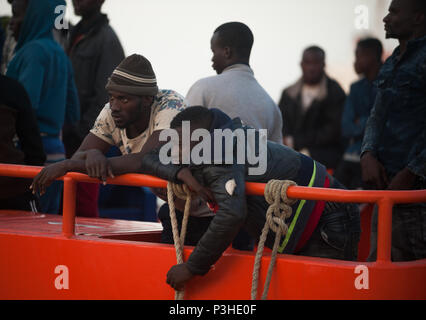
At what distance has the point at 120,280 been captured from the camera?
3432 millimetres

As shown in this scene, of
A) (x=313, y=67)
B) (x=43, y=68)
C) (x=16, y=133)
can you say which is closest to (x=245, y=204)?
(x=16, y=133)

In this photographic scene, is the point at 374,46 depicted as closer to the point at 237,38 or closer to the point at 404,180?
the point at 237,38

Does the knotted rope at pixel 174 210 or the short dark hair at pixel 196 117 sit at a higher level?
the short dark hair at pixel 196 117

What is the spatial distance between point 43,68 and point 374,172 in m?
2.51

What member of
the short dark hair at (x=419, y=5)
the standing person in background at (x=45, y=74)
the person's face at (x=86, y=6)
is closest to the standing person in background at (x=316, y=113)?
the person's face at (x=86, y=6)

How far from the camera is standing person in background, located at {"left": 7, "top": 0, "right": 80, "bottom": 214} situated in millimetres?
4984

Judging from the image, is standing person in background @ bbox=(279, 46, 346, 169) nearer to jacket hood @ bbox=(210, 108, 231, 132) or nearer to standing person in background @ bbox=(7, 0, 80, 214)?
standing person in background @ bbox=(7, 0, 80, 214)

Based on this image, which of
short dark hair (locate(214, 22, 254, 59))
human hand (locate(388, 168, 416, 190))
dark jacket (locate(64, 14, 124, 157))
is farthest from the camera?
dark jacket (locate(64, 14, 124, 157))

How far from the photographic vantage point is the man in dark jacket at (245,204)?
309 centimetres

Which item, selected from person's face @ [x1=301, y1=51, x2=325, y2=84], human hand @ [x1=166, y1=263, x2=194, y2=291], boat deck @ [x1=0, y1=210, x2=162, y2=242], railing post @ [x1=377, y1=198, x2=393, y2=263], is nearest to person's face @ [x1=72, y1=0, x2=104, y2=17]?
boat deck @ [x1=0, y1=210, x2=162, y2=242]

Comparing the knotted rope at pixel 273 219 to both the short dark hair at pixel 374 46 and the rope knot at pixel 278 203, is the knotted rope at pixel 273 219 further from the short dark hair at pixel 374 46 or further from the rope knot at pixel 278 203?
the short dark hair at pixel 374 46

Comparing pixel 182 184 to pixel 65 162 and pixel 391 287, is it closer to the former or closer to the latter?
pixel 65 162
